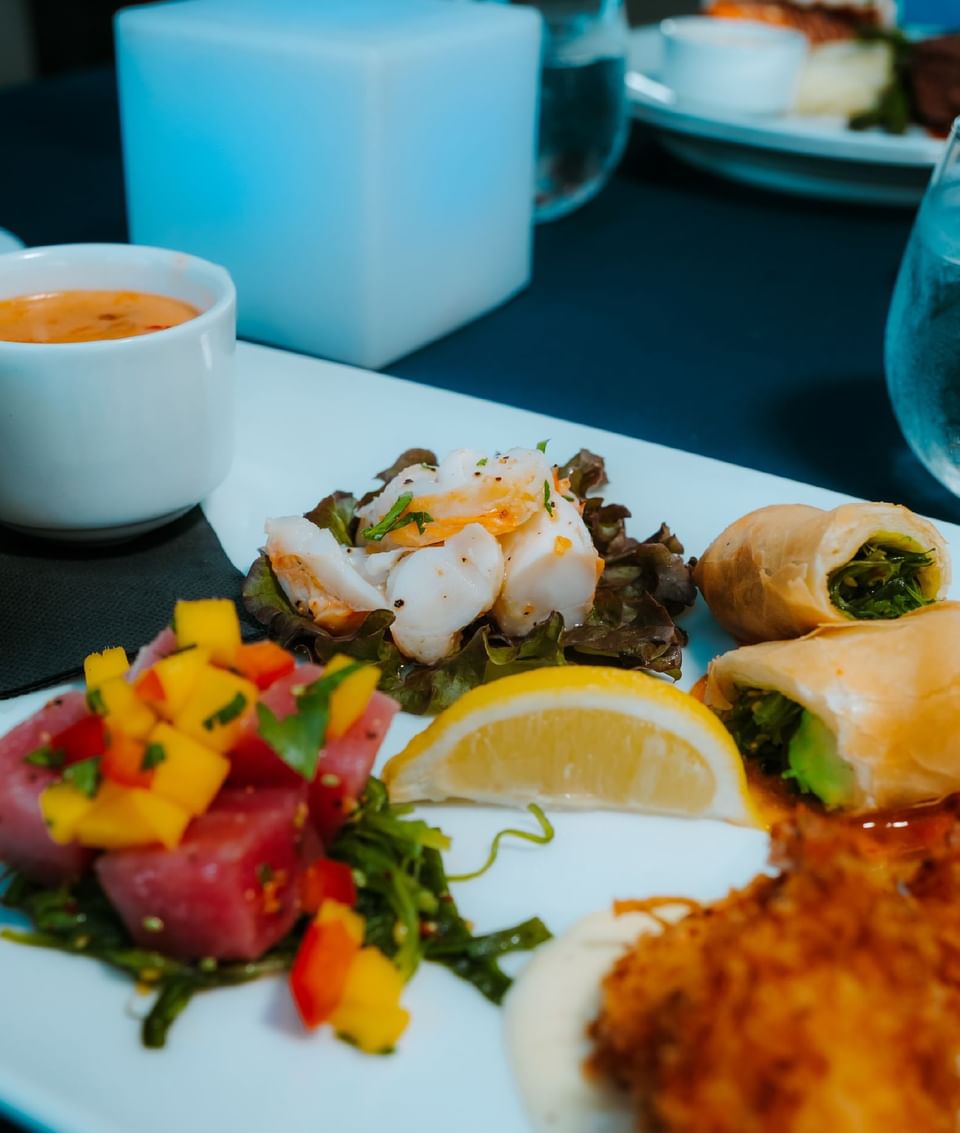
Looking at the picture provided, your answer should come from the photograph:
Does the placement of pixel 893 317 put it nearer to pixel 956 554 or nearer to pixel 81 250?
pixel 956 554

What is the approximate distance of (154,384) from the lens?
2.04m

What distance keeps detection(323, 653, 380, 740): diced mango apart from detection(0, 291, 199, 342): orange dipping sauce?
91cm

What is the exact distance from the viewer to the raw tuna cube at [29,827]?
4.60 ft

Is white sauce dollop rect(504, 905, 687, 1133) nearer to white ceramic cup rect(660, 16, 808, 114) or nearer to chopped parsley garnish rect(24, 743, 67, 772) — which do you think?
chopped parsley garnish rect(24, 743, 67, 772)

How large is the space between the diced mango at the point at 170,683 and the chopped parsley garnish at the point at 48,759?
134 millimetres

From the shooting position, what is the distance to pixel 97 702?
1434 mm

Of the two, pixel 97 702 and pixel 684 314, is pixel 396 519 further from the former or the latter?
pixel 684 314

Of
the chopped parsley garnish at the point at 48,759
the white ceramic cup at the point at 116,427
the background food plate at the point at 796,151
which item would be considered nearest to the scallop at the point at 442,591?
the white ceramic cup at the point at 116,427

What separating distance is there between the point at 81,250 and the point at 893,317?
5.45 feet

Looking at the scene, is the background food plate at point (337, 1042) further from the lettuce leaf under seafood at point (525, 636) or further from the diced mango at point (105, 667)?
the diced mango at point (105, 667)

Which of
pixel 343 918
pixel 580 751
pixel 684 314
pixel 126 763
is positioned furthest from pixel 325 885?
pixel 684 314

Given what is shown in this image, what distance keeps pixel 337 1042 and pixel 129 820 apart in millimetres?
335

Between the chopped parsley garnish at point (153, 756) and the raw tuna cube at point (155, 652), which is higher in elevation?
the chopped parsley garnish at point (153, 756)

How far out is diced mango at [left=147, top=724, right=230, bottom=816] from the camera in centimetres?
135
